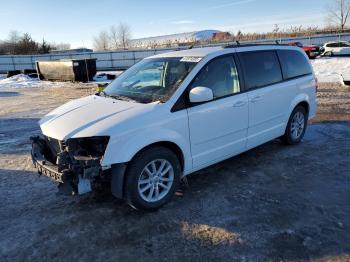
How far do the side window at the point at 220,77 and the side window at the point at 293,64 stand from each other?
1.43 metres

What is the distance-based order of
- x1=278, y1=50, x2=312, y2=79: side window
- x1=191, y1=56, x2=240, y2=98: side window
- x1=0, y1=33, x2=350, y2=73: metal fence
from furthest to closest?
x1=0, y1=33, x2=350, y2=73: metal fence → x1=278, y1=50, x2=312, y2=79: side window → x1=191, y1=56, x2=240, y2=98: side window

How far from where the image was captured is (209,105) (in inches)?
176

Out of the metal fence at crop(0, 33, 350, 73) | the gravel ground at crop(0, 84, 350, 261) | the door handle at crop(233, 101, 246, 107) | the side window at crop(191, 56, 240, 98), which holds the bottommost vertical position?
the gravel ground at crop(0, 84, 350, 261)

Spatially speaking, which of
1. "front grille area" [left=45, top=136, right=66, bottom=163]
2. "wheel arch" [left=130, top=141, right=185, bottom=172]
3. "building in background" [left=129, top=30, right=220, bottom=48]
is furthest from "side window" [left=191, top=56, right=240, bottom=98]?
"building in background" [left=129, top=30, right=220, bottom=48]

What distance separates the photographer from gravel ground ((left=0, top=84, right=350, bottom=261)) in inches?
131

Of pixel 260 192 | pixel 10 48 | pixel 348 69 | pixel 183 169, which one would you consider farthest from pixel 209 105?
pixel 10 48

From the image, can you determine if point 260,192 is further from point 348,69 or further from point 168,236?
point 348,69

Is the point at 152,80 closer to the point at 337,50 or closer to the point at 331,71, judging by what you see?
the point at 331,71

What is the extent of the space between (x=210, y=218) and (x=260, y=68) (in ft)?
8.58

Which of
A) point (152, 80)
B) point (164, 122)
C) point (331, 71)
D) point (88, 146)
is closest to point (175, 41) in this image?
point (331, 71)

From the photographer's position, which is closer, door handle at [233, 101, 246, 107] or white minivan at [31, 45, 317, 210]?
white minivan at [31, 45, 317, 210]

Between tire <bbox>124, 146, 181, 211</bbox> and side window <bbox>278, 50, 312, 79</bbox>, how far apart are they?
2.91 meters

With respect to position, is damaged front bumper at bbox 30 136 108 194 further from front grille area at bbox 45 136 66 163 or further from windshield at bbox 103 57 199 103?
windshield at bbox 103 57 199 103

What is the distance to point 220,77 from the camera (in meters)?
4.73
